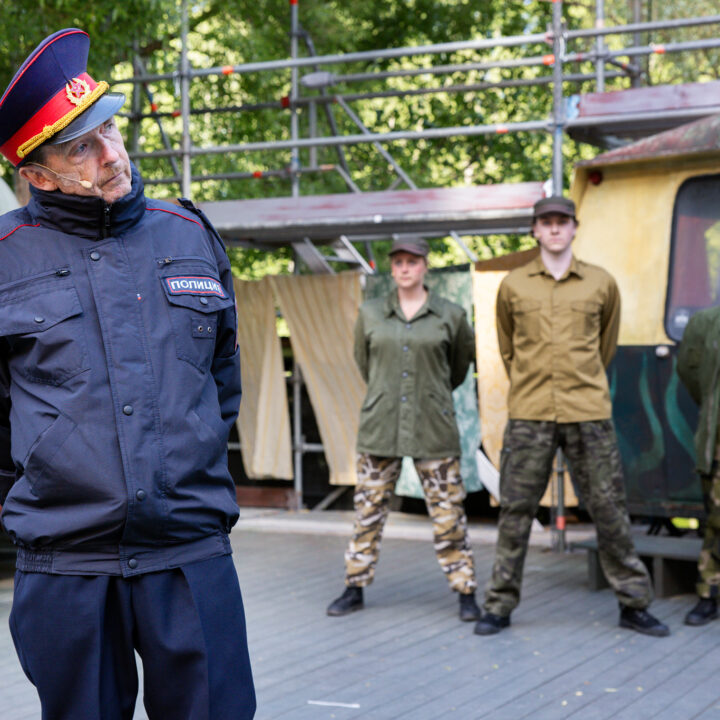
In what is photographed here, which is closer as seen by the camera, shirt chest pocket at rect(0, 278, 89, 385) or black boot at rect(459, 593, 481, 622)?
shirt chest pocket at rect(0, 278, 89, 385)

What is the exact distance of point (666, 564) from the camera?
6527 mm

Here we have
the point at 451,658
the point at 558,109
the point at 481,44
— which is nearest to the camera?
the point at 451,658

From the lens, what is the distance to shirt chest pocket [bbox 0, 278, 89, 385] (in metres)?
2.42

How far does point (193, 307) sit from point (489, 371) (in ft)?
19.6

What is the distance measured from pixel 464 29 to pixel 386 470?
11.2 meters

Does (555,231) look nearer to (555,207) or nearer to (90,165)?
(555,207)

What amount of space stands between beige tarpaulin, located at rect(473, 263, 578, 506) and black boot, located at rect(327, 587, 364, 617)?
2313 millimetres

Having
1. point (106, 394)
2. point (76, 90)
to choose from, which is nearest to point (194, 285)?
point (106, 394)

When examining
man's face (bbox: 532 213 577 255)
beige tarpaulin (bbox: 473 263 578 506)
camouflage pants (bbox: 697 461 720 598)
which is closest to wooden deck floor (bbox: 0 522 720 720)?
camouflage pants (bbox: 697 461 720 598)

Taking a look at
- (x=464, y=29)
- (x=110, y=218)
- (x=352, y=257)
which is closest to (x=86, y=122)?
(x=110, y=218)

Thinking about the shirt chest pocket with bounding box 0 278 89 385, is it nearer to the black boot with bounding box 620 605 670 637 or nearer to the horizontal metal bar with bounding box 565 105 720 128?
the black boot with bounding box 620 605 670 637

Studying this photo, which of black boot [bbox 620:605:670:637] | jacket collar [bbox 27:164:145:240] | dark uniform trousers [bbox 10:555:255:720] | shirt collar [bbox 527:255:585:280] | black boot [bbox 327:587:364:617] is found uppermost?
jacket collar [bbox 27:164:145:240]

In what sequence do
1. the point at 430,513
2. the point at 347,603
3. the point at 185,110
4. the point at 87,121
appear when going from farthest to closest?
the point at 185,110
the point at 347,603
the point at 430,513
the point at 87,121

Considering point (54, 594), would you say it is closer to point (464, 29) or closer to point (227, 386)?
point (227, 386)
